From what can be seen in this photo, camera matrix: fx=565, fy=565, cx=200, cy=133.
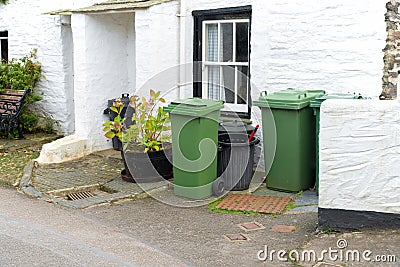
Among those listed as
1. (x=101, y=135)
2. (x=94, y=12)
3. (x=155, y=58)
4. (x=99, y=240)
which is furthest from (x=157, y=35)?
(x=99, y=240)

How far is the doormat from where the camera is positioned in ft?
22.5

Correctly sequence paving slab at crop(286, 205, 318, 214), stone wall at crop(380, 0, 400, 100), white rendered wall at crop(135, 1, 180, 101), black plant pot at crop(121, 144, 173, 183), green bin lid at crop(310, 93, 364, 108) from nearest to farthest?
paving slab at crop(286, 205, 318, 214)
green bin lid at crop(310, 93, 364, 108)
stone wall at crop(380, 0, 400, 100)
black plant pot at crop(121, 144, 173, 183)
white rendered wall at crop(135, 1, 180, 101)

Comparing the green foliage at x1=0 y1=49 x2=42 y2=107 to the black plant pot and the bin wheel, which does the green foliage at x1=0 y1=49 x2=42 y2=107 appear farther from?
the bin wheel

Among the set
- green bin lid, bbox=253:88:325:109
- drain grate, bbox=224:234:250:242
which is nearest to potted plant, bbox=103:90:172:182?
green bin lid, bbox=253:88:325:109

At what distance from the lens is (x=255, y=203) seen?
7.11 m

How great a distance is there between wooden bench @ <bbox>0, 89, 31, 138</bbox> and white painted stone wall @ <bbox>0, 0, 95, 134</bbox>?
0.63 m

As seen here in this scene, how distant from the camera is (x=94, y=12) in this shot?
965 cm

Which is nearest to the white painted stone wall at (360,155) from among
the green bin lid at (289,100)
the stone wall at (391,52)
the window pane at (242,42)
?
the green bin lid at (289,100)

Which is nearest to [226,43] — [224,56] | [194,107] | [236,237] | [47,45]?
[224,56]

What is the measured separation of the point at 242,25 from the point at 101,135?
11.0ft

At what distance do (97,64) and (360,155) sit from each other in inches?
225

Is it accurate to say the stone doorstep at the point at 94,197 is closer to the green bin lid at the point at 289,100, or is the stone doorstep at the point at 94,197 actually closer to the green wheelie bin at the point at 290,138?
the green wheelie bin at the point at 290,138

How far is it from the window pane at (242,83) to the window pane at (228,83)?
0.38 ft

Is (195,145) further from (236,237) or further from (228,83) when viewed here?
(228,83)
